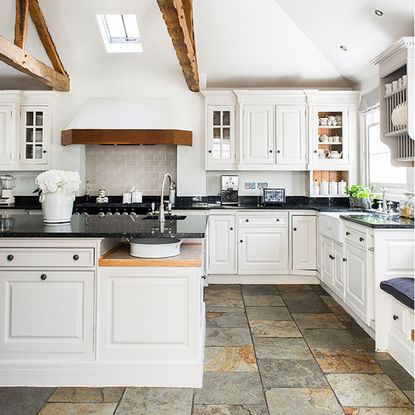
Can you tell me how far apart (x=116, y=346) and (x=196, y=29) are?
3989 millimetres

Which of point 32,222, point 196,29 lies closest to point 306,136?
point 196,29

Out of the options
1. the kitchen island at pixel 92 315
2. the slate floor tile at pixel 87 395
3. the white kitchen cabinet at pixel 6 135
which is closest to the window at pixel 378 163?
the kitchen island at pixel 92 315

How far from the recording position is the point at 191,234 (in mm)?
2268

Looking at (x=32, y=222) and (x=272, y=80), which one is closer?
(x=32, y=222)

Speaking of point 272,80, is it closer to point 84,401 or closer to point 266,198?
point 266,198

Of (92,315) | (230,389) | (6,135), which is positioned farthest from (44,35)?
(230,389)

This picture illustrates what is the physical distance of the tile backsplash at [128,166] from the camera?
5.58 m

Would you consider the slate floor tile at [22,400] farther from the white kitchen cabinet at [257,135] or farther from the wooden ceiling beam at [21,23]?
the wooden ceiling beam at [21,23]

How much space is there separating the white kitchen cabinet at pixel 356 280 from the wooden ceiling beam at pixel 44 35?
4.35 meters

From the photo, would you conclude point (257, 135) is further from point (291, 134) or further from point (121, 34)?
point (121, 34)

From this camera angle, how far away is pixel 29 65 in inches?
168

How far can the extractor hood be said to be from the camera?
4.91m

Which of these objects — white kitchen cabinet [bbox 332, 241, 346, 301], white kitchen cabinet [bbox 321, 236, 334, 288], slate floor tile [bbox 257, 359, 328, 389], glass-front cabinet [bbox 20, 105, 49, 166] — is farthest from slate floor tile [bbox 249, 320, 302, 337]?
Answer: glass-front cabinet [bbox 20, 105, 49, 166]

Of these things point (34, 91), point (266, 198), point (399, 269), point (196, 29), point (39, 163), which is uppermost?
point (196, 29)
